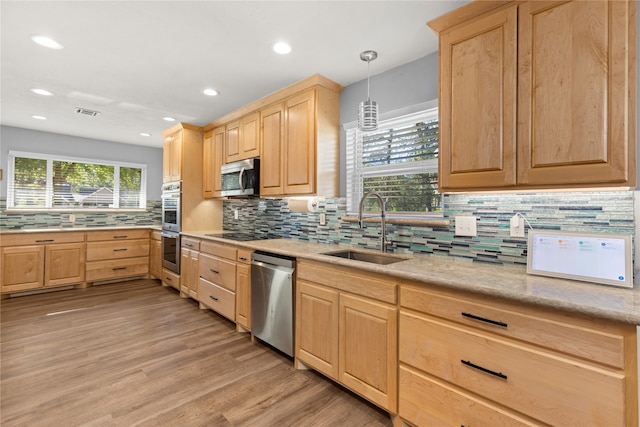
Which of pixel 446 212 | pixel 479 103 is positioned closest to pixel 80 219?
pixel 446 212

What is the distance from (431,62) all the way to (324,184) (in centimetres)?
125

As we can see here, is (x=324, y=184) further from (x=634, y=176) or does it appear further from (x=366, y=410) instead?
(x=634, y=176)

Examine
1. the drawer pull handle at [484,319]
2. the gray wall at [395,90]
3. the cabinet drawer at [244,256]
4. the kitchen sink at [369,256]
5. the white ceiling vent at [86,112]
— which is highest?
the white ceiling vent at [86,112]

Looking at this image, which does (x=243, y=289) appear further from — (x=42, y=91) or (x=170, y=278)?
(x=42, y=91)

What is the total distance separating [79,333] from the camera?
2896mm

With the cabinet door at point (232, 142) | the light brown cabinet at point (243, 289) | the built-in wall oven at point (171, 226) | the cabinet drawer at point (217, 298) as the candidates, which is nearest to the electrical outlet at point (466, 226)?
the light brown cabinet at point (243, 289)

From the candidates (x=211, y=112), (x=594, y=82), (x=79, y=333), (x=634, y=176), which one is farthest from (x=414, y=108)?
(x=79, y=333)

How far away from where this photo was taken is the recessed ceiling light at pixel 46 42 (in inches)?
83.9

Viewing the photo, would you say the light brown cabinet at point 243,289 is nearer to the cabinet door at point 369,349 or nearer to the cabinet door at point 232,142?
the cabinet door at point 369,349

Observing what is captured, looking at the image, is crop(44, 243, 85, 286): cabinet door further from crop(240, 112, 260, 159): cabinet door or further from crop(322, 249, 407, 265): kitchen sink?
crop(322, 249, 407, 265): kitchen sink

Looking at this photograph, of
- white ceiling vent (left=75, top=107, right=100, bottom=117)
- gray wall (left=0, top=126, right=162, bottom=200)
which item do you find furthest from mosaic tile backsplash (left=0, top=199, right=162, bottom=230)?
white ceiling vent (left=75, top=107, right=100, bottom=117)

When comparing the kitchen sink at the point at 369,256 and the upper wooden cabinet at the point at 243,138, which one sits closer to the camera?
the kitchen sink at the point at 369,256

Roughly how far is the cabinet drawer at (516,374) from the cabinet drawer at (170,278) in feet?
11.2

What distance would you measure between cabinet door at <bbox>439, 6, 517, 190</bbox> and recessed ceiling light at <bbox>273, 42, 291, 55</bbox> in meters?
1.05
